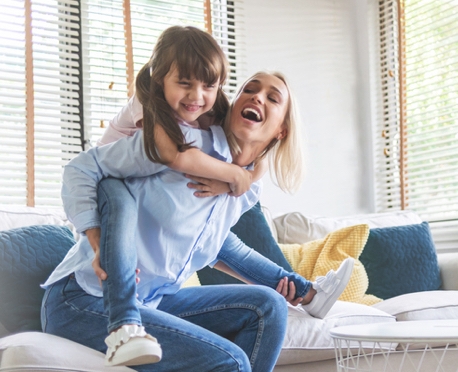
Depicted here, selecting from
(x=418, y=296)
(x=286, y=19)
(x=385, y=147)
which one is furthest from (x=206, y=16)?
(x=418, y=296)

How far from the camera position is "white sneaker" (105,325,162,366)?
112cm

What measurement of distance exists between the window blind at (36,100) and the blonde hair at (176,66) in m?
1.60

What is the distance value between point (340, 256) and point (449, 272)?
0.66 m

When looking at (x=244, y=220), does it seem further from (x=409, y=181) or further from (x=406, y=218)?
(x=409, y=181)

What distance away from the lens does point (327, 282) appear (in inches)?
68.6

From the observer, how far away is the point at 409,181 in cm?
383

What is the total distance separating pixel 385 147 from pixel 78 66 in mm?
2010

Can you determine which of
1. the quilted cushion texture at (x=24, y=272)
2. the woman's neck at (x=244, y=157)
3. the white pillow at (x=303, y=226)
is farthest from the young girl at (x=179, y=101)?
the white pillow at (x=303, y=226)

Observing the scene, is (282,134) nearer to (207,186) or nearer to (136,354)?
(207,186)

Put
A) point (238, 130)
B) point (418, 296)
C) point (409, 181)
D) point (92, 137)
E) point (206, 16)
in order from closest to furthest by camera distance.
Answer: point (238, 130) → point (418, 296) → point (92, 137) → point (206, 16) → point (409, 181)

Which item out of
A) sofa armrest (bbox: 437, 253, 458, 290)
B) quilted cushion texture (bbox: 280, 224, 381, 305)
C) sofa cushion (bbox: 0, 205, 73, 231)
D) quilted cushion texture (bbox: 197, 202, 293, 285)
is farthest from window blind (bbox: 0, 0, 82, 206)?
sofa armrest (bbox: 437, 253, 458, 290)

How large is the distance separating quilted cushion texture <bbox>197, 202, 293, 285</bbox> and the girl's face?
3.04 ft

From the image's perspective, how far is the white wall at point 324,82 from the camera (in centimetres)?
375

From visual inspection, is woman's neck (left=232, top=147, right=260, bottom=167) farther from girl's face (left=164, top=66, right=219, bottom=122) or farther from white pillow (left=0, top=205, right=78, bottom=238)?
white pillow (left=0, top=205, right=78, bottom=238)
